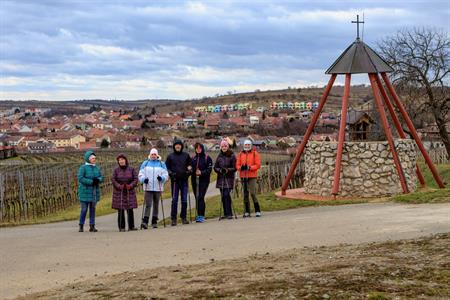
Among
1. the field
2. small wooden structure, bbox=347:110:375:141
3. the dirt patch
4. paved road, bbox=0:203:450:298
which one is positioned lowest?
the field

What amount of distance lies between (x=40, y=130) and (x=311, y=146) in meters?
143

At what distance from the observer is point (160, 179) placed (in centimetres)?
1416

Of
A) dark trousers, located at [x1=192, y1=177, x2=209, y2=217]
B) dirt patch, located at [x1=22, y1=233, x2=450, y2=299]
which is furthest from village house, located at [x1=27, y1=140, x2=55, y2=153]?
dirt patch, located at [x1=22, y1=233, x2=450, y2=299]

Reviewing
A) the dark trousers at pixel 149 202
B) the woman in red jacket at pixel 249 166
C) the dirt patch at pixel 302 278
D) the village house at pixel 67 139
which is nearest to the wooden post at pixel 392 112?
the woman in red jacket at pixel 249 166

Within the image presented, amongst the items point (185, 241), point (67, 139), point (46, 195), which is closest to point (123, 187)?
point (185, 241)

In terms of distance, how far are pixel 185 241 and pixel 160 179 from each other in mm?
3186

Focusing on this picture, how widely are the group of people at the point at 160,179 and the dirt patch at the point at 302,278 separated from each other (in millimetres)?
5516

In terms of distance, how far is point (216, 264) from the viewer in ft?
28.1

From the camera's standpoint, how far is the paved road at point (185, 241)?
9.05m

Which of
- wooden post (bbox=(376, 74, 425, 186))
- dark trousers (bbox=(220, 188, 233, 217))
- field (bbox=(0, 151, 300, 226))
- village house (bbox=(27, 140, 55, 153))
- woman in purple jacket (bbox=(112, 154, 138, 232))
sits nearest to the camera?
woman in purple jacket (bbox=(112, 154, 138, 232))

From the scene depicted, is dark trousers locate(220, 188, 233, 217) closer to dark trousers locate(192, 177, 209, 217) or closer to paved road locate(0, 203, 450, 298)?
dark trousers locate(192, 177, 209, 217)

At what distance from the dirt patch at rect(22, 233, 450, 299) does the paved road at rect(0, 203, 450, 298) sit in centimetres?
84

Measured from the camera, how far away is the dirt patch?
6.33m

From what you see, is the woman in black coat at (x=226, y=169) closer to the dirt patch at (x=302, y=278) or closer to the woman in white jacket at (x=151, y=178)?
the woman in white jacket at (x=151, y=178)
